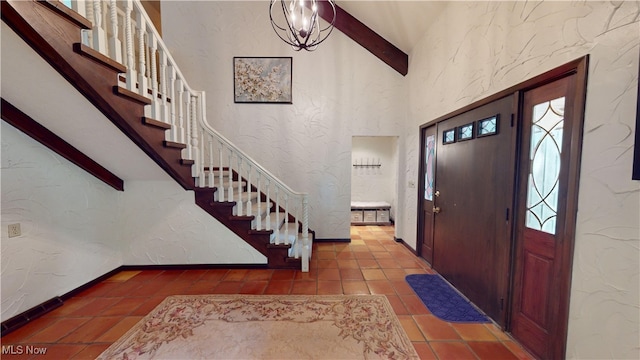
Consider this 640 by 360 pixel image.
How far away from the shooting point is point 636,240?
110cm

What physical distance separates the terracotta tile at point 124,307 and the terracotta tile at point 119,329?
0.14 meters

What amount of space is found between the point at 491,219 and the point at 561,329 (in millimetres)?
861

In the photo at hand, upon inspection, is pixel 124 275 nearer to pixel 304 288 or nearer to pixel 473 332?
pixel 304 288

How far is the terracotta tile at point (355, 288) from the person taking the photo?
8.09 feet

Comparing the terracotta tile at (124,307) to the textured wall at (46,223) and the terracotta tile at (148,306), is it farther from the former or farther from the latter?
the textured wall at (46,223)

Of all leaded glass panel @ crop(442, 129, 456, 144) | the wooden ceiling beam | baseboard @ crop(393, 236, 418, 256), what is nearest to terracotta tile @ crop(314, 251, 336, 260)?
baseboard @ crop(393, 236, 418, 256)

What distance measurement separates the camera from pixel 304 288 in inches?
101

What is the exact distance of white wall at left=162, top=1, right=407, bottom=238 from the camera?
3.85m

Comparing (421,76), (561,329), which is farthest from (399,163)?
(561,329)

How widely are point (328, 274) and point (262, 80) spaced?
331 centimetres

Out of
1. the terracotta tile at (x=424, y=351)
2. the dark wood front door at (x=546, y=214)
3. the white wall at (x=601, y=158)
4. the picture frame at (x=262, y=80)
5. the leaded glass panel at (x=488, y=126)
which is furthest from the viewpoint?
the picture frame at (x=262, y=80)

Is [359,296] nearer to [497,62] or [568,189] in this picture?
[568,189]

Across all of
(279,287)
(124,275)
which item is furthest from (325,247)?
(124,275)

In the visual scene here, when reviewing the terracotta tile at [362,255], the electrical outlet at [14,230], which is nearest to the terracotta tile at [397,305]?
the terracotta tile at [362,255]
